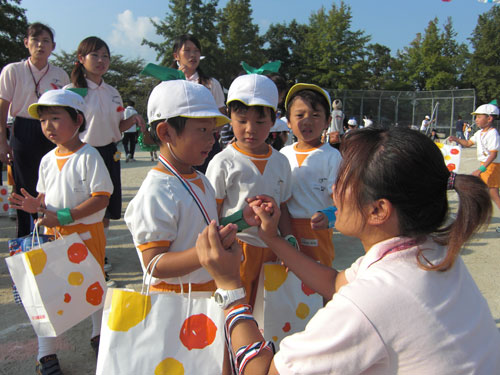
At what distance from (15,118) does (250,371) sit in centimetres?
363

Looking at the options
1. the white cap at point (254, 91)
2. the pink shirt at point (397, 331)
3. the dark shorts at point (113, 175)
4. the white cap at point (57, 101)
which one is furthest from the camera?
the dark shorts at point (113, 175)

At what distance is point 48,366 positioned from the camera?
225 cm

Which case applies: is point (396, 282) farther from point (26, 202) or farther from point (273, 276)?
point (26, 202)

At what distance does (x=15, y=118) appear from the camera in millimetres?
3672

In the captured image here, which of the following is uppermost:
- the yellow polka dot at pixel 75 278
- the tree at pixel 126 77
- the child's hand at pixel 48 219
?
the tree at pixel 126 77

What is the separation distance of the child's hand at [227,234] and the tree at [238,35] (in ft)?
142

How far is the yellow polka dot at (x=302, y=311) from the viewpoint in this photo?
215cm

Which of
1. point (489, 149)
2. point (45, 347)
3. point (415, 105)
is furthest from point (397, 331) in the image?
point (415, 105)

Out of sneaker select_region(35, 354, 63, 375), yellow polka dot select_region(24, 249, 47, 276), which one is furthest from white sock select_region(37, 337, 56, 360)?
yellow polka dot select_region(24, 249, 47, 276)

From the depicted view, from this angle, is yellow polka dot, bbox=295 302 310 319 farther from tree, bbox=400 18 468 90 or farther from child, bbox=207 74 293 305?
tree, bbox=400 18 468 90

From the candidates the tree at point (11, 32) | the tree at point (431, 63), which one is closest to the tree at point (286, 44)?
the tree at point (431, 63)

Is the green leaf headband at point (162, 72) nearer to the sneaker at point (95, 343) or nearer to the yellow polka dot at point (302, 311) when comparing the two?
the yellow polka dot at point (302, 311)

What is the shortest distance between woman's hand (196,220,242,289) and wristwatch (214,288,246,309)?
20 mm

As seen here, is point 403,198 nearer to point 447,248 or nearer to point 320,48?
point 447,248
